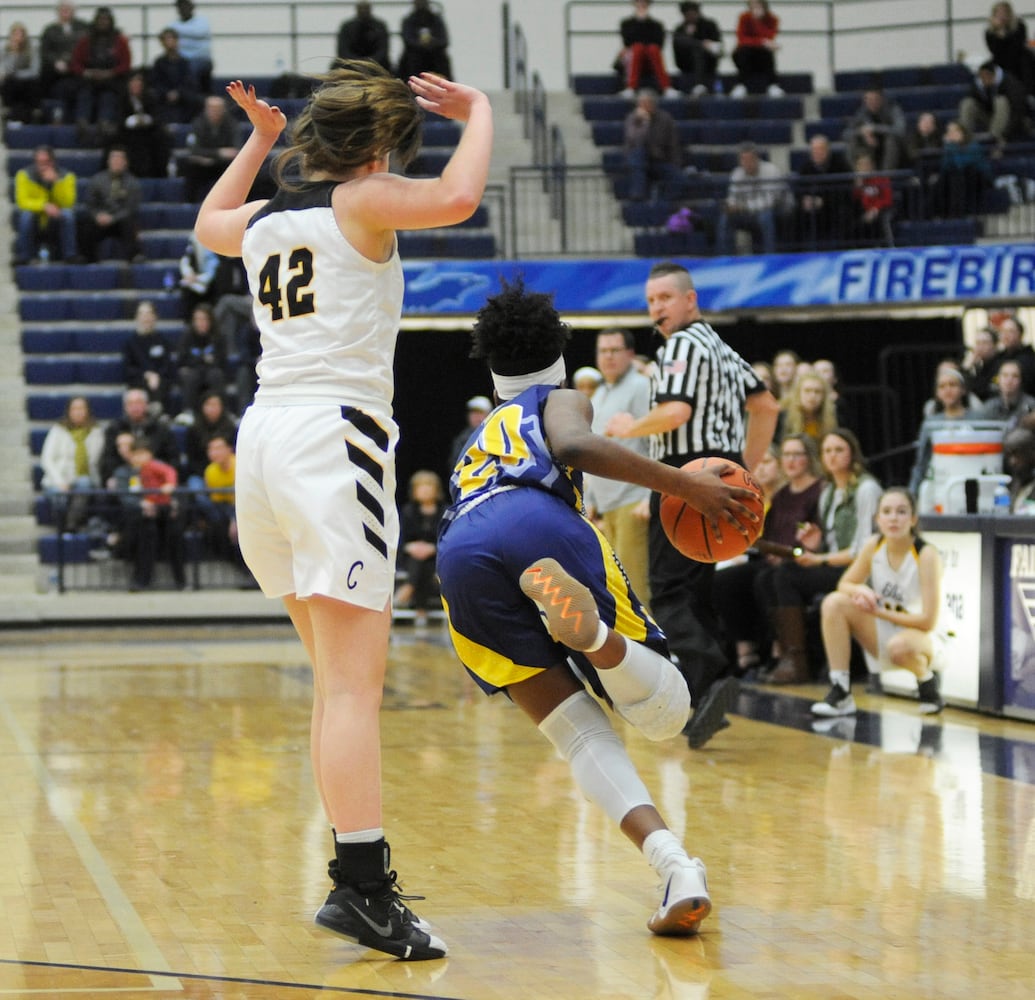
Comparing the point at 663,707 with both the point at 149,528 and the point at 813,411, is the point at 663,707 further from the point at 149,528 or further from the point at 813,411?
the point at 149,528

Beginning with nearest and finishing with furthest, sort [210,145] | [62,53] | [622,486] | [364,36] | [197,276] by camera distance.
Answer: [622,486] → [197,276] → [210,145] → [364,36] → [62,53]

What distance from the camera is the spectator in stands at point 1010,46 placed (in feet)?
66.6

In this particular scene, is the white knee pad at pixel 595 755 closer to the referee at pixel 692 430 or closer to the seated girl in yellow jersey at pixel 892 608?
the referee at pixel 692 430

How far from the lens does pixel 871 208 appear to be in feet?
59.7

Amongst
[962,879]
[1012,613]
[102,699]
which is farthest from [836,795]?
[102,699]

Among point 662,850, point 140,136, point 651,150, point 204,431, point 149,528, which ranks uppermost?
point 140,136

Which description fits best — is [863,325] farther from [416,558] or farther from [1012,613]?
[1012,613]

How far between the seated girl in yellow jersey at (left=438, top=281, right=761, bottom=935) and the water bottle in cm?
512

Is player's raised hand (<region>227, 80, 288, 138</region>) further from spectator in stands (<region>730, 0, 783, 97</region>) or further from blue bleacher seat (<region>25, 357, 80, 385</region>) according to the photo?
spectator in stands (<region>730, 0, 783, 97</region>)

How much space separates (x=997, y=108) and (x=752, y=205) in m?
3.54

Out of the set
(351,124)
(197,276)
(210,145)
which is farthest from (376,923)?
(210,145)

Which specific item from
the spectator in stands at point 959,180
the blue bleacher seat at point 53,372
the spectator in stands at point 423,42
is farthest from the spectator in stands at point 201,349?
the spectator in stands at point 959,180

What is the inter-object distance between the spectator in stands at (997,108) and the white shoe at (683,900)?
16638 millimetres

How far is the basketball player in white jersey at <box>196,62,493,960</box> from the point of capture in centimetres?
393
